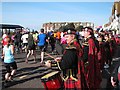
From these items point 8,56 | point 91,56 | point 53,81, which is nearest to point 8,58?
point 8,56

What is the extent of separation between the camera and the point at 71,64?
4523 mm

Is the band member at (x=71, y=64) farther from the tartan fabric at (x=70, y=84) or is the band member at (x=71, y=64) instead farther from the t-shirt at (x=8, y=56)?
the t-shirt at (x=8, y=56)

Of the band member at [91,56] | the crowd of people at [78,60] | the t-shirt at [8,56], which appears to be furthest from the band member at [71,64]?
the t-shirt at [8,56]

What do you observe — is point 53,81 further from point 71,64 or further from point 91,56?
point 91,56

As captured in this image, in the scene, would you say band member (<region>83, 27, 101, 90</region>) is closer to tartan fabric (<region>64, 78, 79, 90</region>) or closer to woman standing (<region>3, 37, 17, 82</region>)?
tartan fabric (<region>64, 78, 79, 90</region>)

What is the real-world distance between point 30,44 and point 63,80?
8.36 m

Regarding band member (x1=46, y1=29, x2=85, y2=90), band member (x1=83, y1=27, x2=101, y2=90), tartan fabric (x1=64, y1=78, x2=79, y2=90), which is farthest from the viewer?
band member (x1=83, y1=27, x2=101, y2=90)

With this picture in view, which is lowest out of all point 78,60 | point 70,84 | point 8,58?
point 70,84

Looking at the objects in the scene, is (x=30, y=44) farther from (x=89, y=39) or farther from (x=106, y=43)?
(x=89, y=39)

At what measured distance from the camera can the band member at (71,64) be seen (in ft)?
14.8

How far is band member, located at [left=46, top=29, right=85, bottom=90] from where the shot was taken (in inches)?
178

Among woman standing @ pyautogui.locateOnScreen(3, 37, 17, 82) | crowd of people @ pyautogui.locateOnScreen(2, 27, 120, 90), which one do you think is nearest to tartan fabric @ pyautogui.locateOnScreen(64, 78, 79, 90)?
crowd of people @ pyautogui.locateOnScreen(2, 27, 120, 90)

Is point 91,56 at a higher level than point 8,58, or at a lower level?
higher

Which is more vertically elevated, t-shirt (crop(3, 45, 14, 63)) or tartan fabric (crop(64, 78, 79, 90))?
t-shirt (crop(3, 45, 14, 63))
